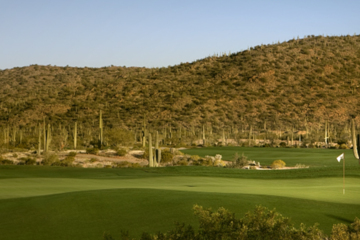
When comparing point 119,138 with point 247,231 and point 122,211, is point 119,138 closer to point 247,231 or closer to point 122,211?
point 122,211

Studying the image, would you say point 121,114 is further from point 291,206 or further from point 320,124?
point 291,206

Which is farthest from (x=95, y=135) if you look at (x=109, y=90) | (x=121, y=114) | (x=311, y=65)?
(x=311, y=65)

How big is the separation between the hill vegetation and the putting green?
1405 inches

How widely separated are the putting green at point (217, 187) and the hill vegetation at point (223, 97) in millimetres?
35690

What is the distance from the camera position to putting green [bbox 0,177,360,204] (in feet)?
49.8

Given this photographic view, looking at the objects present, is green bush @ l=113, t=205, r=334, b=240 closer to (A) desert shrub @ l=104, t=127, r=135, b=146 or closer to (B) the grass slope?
(B) the grass slope

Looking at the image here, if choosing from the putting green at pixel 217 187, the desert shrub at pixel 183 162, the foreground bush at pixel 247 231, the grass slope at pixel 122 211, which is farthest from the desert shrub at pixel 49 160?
the foreground bush at pixel 247 231

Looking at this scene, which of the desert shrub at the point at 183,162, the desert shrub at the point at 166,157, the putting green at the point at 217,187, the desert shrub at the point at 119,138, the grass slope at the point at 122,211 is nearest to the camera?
the grass slope at the point at 122,211

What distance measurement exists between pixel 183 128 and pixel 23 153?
2900cm

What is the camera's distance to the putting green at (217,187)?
49.8 ft

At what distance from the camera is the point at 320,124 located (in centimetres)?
6825

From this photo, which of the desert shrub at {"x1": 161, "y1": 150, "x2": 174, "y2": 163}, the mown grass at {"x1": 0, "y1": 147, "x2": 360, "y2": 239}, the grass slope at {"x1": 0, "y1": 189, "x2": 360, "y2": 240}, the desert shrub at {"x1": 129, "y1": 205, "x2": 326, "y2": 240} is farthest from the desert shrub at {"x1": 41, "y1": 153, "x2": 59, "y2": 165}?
the desert shrub at {"x1": 129, "y1": 205, "x2": 326, "y2": 240}

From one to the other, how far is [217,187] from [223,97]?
57.7 m

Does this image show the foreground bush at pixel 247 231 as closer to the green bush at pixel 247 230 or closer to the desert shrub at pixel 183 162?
the green bush at pixel 247 230
